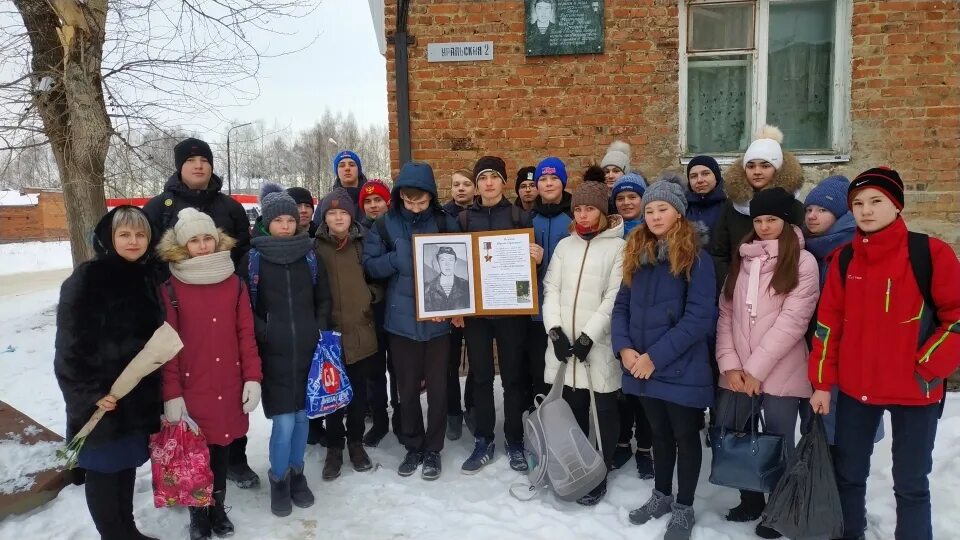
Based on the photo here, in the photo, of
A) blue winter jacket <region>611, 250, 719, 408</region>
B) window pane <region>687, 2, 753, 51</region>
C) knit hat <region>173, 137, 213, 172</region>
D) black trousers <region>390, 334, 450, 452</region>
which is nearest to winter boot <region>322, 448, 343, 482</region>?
black trousers <region>390, 334, 450, 452</region>

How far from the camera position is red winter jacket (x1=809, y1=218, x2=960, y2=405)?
2.49 m

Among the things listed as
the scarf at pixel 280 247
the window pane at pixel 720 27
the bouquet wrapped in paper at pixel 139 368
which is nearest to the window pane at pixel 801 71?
the window pane at pixel 720 27

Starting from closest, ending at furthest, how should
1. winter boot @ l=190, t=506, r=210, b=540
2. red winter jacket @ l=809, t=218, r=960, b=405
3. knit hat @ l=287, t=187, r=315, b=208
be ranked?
red winter jacket @ l=809, t=218, r=960, b=405 < winter boot @ l=190, t=506, r=210, b=540 < knit hat @ l=287, t=187, r=315, b=208

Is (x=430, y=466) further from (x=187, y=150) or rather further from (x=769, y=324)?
(x=187, y=150)

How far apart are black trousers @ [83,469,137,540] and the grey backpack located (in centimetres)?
233

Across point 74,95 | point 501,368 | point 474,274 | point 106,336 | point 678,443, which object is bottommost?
point 678,443

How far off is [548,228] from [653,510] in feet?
6.30

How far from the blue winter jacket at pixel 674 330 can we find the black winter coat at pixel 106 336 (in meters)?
2.63

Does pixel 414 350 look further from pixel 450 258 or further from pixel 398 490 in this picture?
pixel 398 490

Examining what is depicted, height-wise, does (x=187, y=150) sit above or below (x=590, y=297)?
above

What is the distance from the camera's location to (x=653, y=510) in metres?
3.31

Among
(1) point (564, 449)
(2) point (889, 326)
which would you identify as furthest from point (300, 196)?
(2) point (889, 326)

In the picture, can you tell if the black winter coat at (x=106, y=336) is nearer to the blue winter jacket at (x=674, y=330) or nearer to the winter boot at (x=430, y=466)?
the winter boot at (x=430, y=466)

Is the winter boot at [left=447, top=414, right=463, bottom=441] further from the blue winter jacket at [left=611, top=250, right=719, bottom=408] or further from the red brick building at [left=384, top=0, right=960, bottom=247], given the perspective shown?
the red brick building at [left=384, top=0, right=960, bottom=247]
